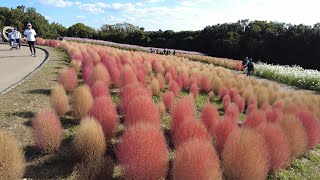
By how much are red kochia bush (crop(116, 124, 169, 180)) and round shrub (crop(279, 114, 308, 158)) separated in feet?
13.1

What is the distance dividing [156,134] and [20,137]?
8.56ft

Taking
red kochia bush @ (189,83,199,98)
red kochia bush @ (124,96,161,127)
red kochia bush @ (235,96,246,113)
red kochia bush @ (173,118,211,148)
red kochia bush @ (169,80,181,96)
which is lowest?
red kochia bush @ (235,96,246,113)

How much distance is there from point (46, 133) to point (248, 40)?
46.2 m

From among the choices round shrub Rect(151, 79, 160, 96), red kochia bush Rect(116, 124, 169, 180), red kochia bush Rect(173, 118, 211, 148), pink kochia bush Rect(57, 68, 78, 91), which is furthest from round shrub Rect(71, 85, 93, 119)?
round shrub Rect(151, 79, 160, 96)

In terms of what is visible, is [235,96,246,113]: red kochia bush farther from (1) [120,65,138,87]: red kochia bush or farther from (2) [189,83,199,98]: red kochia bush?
(1) [120,65,138,87]: red kochia bush

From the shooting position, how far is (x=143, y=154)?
4.78m

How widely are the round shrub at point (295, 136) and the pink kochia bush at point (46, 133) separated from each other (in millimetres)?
5042

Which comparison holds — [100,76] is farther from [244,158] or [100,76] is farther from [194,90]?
[244,158]

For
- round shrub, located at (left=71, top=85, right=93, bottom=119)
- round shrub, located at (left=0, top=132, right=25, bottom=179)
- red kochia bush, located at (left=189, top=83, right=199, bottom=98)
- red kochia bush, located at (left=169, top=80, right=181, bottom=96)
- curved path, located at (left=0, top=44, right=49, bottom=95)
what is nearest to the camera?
round shrub, located at (left=0, top=132, right=25, bottom=179)

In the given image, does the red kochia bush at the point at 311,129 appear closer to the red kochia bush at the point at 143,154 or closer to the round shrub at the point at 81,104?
the red kochia bush at the point at 143,154

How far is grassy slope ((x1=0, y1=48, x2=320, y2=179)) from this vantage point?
17.5ft

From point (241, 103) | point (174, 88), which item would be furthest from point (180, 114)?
point (241, 103)

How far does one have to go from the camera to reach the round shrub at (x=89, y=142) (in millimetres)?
5496

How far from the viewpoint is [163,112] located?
9125 mm
